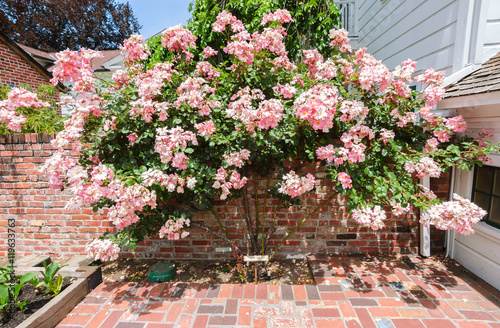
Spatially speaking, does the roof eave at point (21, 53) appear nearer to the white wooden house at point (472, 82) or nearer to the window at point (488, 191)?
the white wooden house at point (472, 82)

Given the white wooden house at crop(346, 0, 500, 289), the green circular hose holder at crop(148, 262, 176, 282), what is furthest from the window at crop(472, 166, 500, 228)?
the green circular hose holder at crop(148, 262, 176, 282)

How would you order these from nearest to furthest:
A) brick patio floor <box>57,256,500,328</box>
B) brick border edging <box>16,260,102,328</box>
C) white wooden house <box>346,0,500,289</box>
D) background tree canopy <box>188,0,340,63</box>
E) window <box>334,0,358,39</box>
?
1. brick border edging <box>16,260,102,328</box>
2. brick patio floor <box>57,256,500,328</box>
3. white wooden house <box>346,0,500,289</box>
4. background tree canopy <box>188,0,340,63</box>
5. window <box>334,0,358,39</box>

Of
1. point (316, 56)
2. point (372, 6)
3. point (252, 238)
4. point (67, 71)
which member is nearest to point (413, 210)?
point (252, 238)

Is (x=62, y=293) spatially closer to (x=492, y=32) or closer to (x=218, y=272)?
(x=218, y=272)

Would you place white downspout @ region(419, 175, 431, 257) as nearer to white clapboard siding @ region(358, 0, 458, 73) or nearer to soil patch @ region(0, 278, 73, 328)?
white clapboard siding @ region(358, 0, 458, 73)

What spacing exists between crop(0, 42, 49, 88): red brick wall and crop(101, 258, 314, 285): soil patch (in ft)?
26.8

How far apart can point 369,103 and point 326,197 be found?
1162mm

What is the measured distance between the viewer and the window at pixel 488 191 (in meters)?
2.57

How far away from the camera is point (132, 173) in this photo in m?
2.34

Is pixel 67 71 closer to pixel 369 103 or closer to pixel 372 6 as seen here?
pixel 369 103

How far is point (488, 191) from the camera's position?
8.73ft

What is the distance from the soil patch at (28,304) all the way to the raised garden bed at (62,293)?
0.03ft

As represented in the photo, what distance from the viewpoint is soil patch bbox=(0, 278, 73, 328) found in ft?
6.63

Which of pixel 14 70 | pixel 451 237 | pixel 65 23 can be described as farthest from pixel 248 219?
pixel 65 23
